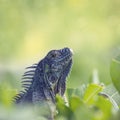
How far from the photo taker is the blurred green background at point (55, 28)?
27.7 feet

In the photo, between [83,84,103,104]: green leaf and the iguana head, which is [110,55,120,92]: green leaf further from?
the iguana head

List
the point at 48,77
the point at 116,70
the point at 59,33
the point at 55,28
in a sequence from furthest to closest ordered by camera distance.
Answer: the point at 55,28 < the point at 59,33 < the point at 48,77 < the point at 116,70

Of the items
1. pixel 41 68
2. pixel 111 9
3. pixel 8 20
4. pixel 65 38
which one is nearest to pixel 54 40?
pixel 65 38

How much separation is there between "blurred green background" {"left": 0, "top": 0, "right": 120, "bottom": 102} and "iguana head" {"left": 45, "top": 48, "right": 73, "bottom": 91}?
3.13 meters

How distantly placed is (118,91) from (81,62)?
389 cm

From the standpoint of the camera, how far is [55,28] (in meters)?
10.4

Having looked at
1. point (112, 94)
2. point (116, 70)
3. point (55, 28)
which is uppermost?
point (116, 70)

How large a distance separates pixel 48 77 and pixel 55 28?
648 cm

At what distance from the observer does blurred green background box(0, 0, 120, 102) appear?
845 centimetres

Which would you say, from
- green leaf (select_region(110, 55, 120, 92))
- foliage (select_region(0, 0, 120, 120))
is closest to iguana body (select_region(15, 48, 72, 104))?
foliage (select_region(0, 0, 120, 120))

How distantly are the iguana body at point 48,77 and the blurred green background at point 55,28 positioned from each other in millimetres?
3150

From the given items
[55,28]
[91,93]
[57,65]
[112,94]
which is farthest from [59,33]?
[91,93]

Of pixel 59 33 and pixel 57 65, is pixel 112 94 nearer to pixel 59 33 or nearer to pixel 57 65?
pixel 57 65

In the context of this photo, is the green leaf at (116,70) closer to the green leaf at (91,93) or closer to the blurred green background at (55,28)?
the green leaf at (91,93)
